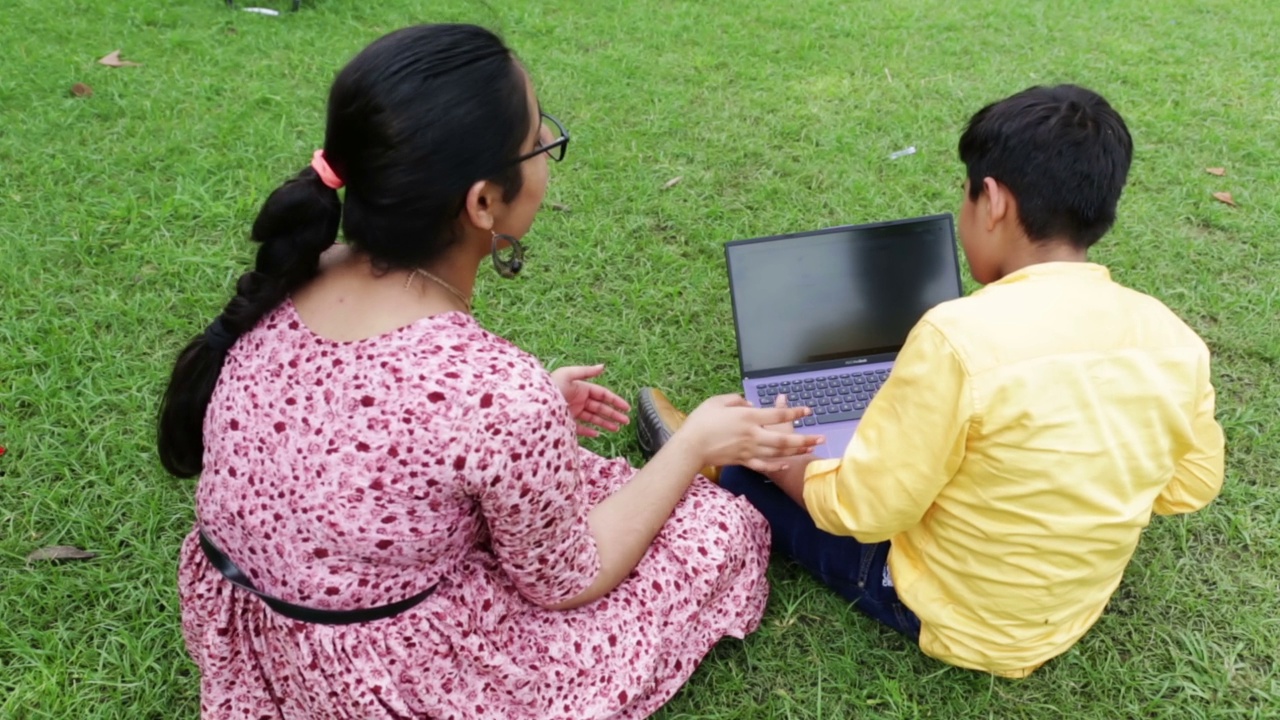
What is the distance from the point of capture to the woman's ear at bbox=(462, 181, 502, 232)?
139 centimetres

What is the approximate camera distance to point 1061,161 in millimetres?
1710

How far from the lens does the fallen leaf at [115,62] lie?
419cm

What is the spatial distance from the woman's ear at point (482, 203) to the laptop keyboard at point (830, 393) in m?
1.08

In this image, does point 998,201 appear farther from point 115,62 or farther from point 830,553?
point 115,62

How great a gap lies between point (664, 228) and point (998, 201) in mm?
1818

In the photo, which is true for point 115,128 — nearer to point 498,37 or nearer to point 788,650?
point 498,37

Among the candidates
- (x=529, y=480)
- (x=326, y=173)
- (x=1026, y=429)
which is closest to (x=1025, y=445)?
(x=1026, y=429)

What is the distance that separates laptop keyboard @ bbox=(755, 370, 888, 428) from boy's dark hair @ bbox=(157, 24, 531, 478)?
→ 110 centimetres

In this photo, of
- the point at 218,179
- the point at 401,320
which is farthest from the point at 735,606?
the point at 218,179

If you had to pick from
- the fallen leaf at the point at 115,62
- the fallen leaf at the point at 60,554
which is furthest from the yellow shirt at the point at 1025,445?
the fallen leaf at the point at 115,62

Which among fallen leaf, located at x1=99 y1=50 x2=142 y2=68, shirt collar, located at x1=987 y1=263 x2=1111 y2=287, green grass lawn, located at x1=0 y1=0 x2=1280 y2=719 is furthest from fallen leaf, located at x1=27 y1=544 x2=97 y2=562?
fallen leaf, located at x1=99 y1=50 x2=142 y2=68

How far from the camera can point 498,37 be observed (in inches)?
57.9

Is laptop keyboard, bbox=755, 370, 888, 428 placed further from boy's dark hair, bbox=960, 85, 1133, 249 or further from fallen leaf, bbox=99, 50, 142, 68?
fallen leaf, bbox=99, 50, 142, 68

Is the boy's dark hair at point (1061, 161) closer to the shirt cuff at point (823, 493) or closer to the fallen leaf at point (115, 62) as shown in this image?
the shirt cuff at point (823, 493)
